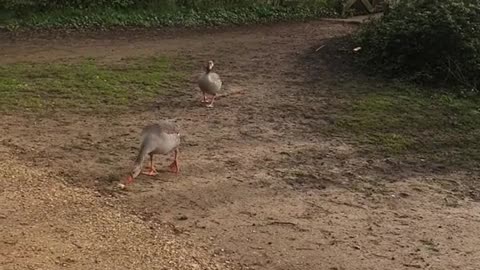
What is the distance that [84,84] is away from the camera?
28.5ft

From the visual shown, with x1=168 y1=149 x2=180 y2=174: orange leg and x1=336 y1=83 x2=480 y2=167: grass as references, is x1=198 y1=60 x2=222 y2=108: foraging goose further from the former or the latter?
x1=168 y1=149 x2=180 y2=174: orange leg

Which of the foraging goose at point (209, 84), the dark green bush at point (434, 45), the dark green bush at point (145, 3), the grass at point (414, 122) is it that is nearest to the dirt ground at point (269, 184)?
the foraging goose at point (209, 84)

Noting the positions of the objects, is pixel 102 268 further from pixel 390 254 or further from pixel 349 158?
pixel 349 158

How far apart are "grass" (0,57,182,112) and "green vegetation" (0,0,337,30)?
3023 millimetres

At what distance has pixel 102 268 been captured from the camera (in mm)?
4320

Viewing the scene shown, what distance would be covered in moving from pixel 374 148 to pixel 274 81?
102 inches

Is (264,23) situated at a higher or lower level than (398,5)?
lower

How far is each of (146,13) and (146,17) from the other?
0.20 meters

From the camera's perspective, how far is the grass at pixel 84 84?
7.90 meters

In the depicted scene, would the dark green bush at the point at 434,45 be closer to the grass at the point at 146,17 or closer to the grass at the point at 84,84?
the grass at the point at 84,84

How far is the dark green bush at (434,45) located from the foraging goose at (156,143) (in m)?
4.40

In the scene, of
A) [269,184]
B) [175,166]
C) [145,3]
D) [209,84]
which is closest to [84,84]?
[209,84]

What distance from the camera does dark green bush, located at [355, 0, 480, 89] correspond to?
9.41 metres

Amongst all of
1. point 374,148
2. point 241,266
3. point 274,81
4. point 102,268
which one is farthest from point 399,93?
point 102,268
